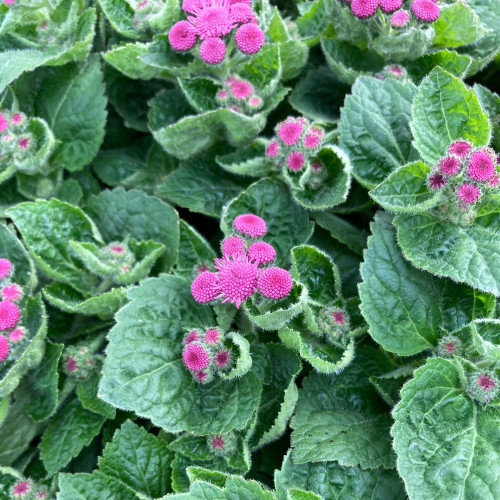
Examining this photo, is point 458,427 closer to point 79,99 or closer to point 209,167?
point 209,167

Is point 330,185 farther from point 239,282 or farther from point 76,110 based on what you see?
point 76,110

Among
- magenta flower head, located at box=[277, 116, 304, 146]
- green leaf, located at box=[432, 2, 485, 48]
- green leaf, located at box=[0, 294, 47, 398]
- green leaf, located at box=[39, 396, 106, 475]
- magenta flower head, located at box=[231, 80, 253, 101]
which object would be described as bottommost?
green leaf, located at box=[39, 396, 106, 475]

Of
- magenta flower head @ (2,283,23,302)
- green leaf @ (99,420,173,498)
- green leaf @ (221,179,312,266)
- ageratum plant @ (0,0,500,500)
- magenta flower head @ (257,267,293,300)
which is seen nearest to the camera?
magenta flower head @ (257,267,293,300)

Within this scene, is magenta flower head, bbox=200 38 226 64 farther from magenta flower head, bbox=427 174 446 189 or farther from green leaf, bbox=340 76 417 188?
magenta flower head, bbox=427 174 446 189

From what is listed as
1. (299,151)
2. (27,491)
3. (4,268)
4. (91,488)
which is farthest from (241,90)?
(27,491)

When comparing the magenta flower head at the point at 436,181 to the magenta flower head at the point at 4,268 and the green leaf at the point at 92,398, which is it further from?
the magenta flower head at the point at 4,268

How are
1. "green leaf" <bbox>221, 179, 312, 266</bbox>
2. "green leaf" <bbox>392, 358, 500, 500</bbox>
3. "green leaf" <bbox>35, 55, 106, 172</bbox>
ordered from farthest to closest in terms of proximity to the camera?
"green leaf" <bbox>35, 55, 106, 172</bbox> < "green leaf" <bbox>221, 179, 312, 266</bbox> < "green leaf" <bbox>392, 358, 500, 500</bbox>

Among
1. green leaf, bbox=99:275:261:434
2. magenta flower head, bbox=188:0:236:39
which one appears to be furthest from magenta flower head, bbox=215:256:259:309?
magenta flower head, bbox=188:0:236:39
